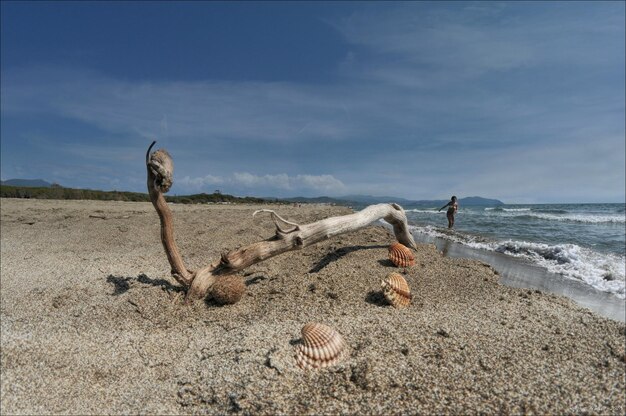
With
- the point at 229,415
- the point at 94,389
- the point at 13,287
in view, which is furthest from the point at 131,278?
the point at 229,415

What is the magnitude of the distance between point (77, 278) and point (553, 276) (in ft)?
34.3

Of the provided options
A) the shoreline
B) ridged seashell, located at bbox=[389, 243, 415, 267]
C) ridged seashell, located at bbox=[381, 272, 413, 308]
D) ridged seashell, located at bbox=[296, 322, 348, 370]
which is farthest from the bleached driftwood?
the shoreline

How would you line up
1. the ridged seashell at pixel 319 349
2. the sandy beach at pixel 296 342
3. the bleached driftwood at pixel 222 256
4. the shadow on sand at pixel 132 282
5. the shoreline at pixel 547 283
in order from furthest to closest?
the shadow on sand at pixel 132 282 < the shoreline at pixel 547 283 < the bleached driftwood at pixel 222 256 < the ridged seashell at pixel 319 349 < the sandy beach at pixel 296 342

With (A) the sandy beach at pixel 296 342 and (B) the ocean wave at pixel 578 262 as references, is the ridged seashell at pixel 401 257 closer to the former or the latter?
(A) the sandy beach at pixel 296 342

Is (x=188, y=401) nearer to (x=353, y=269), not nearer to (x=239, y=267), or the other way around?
(x=239, y=267)

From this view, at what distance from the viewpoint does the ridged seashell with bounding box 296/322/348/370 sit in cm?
352

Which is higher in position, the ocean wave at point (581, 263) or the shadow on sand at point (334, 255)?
the shadow on sand at point (334, 255)

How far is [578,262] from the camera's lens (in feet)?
28.1

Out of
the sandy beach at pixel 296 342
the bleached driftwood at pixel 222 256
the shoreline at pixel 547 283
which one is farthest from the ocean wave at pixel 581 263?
the bleached driftwood at pixel 222 256

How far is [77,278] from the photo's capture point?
6855 millimetres

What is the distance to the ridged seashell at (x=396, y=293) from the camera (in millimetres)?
5062

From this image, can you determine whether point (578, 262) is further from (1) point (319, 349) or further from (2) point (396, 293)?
(1) point (319, 349)

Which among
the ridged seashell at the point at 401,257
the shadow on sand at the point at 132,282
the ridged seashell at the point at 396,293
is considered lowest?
the shadow on sand at the point at 132,282

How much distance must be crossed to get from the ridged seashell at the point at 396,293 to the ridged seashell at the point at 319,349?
157cm
